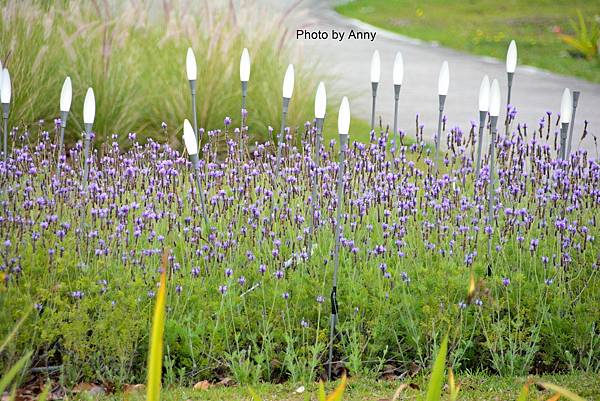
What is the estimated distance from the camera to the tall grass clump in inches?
318

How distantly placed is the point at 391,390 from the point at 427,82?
28.9 feet

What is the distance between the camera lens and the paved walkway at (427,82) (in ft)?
32.8

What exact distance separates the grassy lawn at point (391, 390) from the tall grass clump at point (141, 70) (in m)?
4.01

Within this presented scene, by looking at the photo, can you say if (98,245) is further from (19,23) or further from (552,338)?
(19,23)

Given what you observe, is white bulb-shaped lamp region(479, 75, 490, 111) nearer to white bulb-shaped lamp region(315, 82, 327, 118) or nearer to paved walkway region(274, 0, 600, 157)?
white bulb-shaped lamp region(315, 82, 327, 118)

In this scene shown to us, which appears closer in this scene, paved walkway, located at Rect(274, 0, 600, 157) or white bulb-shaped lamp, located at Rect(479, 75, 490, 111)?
white bulb-shaped lamp, located at Rect(479, 75, 490, 111)

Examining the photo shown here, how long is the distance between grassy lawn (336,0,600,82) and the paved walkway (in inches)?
32.1

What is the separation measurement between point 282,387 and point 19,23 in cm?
537

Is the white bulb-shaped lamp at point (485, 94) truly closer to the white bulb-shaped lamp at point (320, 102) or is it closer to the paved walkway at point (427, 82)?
the white bulb-shaped lamp at point (320, 102)

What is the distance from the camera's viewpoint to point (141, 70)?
29.1ft

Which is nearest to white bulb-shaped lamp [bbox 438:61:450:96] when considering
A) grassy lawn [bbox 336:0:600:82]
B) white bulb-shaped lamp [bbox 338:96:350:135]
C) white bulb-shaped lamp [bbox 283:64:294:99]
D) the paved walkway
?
white bulb-shaped lamp [bbox 283:64:294:99]

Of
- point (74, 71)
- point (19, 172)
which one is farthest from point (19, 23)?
point (19, 172)

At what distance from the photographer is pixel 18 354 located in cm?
419

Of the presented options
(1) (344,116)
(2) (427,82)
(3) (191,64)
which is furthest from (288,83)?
(2) (427,82)
